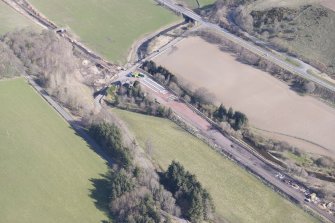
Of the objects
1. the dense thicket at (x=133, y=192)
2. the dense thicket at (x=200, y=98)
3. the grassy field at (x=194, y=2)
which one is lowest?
the dense thicket at (x=133, y=192)

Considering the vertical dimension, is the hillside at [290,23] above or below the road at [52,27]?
above

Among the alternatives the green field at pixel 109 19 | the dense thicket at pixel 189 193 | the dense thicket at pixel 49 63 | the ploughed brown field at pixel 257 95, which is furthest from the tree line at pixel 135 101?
the dense thicket at pixel 189 193

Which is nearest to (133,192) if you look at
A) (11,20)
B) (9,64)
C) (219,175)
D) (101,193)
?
(101,193)

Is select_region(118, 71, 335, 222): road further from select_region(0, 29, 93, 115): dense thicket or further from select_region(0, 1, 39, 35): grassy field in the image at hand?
select_region(0, 1, 39, 35): grassy field

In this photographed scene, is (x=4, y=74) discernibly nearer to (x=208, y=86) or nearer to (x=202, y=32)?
(x=208, y=86)

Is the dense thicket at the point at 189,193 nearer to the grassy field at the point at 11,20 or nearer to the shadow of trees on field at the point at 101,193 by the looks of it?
the shadow of trees on field at the point at 101,193

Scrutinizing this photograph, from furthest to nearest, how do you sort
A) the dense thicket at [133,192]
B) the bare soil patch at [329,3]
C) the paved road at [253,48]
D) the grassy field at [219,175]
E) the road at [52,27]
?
the bare soil patch at [329,3], the road at [52,27], the paved road at [253,48], the grassy field at [219,175], the dense thicket at [133,192]

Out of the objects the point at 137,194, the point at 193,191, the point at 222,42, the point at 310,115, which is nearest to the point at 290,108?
the point at 310,115
